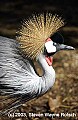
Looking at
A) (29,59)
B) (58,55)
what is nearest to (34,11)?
(58,55)

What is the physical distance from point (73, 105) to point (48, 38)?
2.74 ft

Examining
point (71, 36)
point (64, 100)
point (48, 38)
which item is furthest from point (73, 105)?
→ point (71, 36)

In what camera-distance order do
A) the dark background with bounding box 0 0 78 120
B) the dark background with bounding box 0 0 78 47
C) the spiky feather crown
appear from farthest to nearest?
the dark background with bounding box 0 0 78 47 → the dark background with bounding box 0 0 78 120 → the spiky feather crown

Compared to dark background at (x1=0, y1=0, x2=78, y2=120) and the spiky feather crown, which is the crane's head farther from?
dark background at (x1=0, y1=0, x2=78, y2=120)

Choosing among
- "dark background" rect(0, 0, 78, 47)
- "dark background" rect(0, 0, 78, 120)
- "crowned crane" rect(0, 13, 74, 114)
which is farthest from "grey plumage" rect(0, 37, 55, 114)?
"dark background" rect(0, 0, 78, 47)

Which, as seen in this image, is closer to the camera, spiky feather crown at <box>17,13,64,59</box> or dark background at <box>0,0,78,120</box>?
spiky feather crown at <box>17,13,64,59</box>

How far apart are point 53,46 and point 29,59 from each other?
0.13 m

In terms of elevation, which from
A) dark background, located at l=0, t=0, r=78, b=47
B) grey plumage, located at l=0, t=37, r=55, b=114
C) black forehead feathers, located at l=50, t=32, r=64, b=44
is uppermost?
dark background, located at l=0, t=0, r=78, b=47

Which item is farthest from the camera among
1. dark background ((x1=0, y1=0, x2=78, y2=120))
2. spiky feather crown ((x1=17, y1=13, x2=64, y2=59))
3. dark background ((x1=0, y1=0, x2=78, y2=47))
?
dark background ((x1=0, y1=0, x2=78, y2=47))

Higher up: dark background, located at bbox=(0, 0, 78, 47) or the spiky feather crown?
dark background, located at bbox=(0, 0, 78, 47)

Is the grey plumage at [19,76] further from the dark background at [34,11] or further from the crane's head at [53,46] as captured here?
the dark background at [34,11]

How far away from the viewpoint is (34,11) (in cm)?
450

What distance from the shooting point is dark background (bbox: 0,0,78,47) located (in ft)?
12.8

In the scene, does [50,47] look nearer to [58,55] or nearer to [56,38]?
[56,38]
